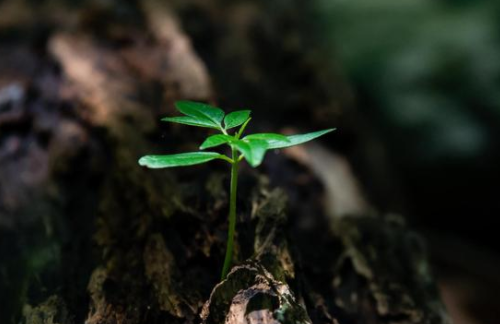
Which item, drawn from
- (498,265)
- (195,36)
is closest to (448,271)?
(498,265)

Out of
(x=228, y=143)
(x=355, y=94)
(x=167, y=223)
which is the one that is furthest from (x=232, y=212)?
(x=355, y=94)

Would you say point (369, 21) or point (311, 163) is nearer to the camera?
point (311, 163)

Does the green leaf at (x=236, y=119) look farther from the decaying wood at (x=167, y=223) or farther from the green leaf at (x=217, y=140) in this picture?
the decaying wood at (x=167, y=223)

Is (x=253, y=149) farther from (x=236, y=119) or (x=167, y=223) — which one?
(x=167, y=223)

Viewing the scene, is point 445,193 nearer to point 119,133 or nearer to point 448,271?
point 448,271

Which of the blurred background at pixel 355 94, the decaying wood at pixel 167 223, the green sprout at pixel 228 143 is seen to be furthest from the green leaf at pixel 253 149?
the blurred background at pixel 355 94

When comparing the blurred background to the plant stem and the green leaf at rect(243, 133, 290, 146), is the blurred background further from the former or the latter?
the green leaf at rect(243, 133, 290, 146)

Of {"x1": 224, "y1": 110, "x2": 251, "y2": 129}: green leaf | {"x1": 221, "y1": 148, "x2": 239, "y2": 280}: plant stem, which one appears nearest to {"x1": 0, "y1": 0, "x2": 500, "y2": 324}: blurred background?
{"x1": 221, "y1": 148, "x2": 239, "y2": 280}: plant stem
